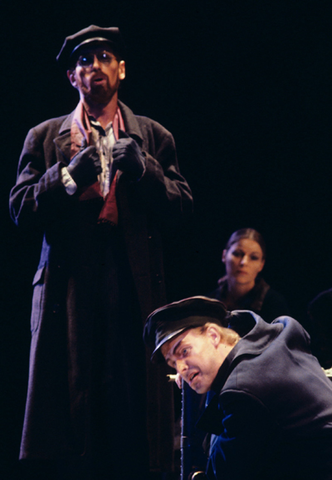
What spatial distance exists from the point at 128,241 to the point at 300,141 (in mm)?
2462

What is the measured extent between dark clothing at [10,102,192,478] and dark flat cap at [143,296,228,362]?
13 centimetres

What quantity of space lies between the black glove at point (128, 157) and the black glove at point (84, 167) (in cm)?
8

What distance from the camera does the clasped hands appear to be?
221 centimetres

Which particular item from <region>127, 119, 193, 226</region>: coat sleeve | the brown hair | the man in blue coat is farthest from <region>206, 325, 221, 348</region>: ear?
the brown hair

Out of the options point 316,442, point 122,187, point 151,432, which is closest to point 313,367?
point 316,442

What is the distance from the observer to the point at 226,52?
3979 mm

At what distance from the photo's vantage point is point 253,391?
180cm

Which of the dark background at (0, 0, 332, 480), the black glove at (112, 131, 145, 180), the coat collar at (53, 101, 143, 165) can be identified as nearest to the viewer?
the black glove at (112, 131, 145, 180)

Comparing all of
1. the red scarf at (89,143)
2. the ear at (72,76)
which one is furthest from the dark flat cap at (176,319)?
the ear at (72,76)

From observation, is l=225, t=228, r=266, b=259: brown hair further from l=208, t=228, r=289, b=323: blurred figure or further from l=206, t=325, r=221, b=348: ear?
l=206, t=325, r=221, b=348: ear

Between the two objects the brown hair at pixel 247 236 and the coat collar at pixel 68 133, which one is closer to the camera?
the coat collar at pixel 68 133

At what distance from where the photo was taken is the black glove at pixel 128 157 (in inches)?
86.8

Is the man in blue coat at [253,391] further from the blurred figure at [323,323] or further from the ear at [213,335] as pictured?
the blurred figure at [323,323]

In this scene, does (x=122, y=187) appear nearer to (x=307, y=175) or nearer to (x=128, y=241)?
(x=128, y=241)
